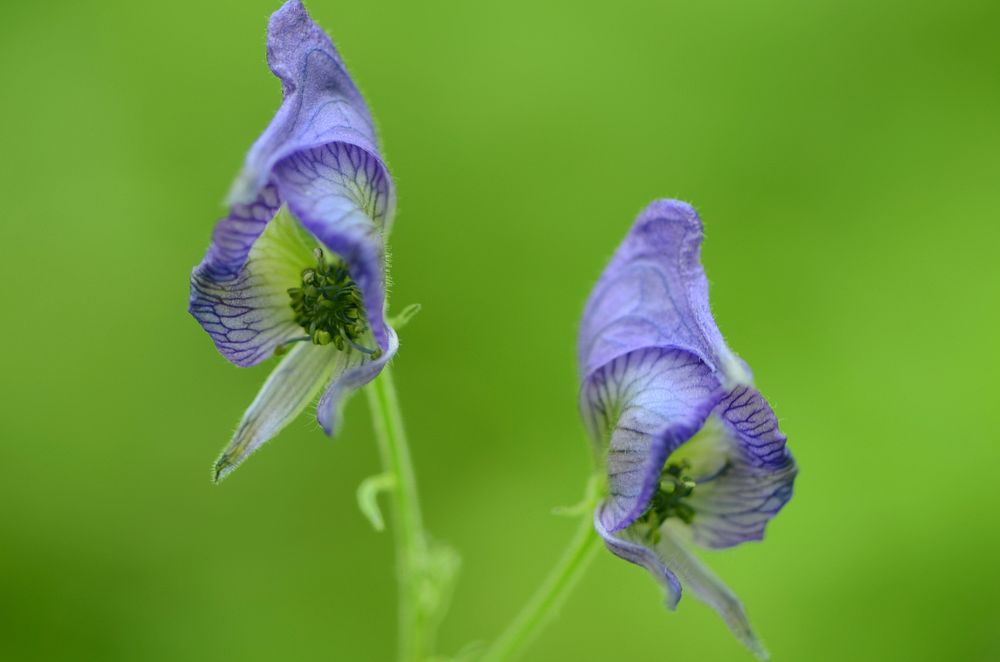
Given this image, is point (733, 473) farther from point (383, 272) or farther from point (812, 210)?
point (812, 210)

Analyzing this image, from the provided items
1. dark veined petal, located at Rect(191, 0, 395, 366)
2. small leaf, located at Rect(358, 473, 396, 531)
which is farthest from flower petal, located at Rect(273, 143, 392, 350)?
small leaf, located at Rect(358, 473, 396, 531)

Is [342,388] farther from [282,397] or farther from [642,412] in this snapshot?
[642,412]

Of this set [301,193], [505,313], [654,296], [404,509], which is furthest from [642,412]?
[505,313]

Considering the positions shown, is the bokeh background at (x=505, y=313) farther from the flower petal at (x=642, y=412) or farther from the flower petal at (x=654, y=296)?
the flower petal at (x=642, y=412)

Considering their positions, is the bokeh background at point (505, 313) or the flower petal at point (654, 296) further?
the bokeh background at point (505, 313)

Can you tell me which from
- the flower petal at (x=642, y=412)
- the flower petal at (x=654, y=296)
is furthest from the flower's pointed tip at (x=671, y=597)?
the flower petal at (x=654, y=296)

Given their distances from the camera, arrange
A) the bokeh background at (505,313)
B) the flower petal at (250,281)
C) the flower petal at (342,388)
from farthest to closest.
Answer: the bokeh background at (505,313) → the flower petal at (250,281) → the flower petal at (342,388)

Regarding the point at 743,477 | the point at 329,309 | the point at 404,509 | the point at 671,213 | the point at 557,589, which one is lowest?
the point at 557,589
